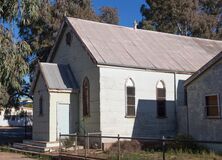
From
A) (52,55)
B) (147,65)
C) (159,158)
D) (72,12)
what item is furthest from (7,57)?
(72,12)

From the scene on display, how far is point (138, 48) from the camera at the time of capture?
27266 mm

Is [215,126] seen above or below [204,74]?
below

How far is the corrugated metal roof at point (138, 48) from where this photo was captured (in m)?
24.8

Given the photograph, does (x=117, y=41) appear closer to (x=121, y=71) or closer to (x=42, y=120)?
(x=121, y=71)

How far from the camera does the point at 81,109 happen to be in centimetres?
2506

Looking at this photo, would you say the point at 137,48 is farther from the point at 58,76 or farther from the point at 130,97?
the point at 58,76

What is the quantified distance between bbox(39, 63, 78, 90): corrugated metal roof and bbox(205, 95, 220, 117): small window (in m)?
8.70

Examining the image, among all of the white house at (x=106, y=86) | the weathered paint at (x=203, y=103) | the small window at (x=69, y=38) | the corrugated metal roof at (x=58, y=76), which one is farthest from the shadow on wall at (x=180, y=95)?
the small window at (x=69, y=38)

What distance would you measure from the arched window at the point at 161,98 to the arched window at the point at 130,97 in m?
2.03

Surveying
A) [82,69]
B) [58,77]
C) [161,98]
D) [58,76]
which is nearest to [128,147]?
[161,98]

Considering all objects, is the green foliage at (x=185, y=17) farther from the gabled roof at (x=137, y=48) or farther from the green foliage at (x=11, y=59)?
the green foliage at (x=11, y=59)

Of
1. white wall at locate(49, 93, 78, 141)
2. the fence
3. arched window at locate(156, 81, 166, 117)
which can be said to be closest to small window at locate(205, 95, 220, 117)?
the fence

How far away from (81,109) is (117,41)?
5372mm

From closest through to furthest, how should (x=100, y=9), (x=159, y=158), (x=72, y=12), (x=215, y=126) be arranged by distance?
(x=159, y=158) < (x=215, y=126) < (x=72, y=12) < (x=100, y=9)
